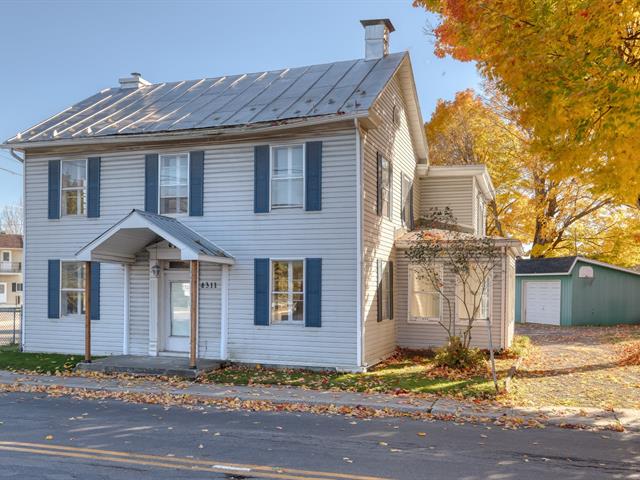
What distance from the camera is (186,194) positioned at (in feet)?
48.7

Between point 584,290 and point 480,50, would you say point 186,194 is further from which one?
point 584,290

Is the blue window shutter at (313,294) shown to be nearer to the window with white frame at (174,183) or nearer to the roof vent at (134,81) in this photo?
the window with white frame at (174,183)

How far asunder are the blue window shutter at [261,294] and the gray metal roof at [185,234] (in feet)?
2.83

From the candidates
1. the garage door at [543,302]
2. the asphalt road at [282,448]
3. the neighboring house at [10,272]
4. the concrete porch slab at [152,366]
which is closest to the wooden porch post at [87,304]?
the concrete porch slab at [152,366]

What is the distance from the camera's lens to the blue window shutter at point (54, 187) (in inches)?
621

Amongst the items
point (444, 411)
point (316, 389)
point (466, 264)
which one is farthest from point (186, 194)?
point (444, 411)

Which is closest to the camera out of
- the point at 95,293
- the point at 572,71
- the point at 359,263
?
the point at 572,71

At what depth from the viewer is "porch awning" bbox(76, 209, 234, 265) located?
13.0m

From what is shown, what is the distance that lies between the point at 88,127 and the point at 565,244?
2734cm

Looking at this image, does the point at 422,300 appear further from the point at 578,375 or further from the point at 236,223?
the point at 236,223

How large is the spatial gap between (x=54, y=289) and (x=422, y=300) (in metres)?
10.3

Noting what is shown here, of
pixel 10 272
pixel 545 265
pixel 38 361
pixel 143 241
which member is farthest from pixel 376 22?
pixel 10 272

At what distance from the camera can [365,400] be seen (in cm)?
1055

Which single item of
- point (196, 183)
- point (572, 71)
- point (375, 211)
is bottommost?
point (375, 211)
